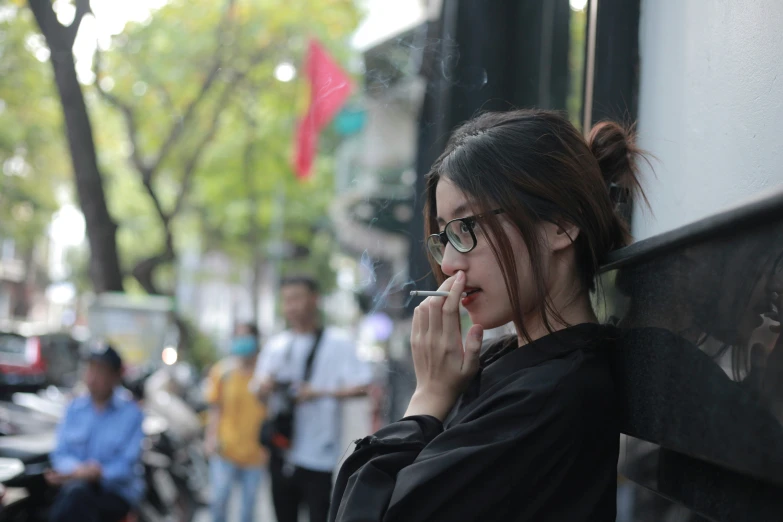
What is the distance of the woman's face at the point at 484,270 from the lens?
1653mm

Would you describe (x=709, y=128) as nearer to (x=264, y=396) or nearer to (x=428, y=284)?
(x=428, y=284)

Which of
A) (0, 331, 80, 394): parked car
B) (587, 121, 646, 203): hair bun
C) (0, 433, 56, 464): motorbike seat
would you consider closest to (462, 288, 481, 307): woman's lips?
(587, 121, 646, 203): hair bun

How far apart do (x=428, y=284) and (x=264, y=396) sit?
10.8 feet

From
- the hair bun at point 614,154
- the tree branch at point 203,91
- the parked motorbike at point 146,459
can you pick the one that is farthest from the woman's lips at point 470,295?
the tree branch at point 203,91

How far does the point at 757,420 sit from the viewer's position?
1.03 meters

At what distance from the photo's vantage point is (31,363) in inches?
569

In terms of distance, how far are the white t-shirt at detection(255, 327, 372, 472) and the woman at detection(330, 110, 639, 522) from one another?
12.1ft

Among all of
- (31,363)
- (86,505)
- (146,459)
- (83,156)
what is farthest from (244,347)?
(31,363)

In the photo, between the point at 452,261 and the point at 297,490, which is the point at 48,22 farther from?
the point at 452,261

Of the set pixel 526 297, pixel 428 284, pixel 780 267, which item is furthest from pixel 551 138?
pixel 428 284

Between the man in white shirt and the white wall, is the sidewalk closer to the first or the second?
the man in white shirt

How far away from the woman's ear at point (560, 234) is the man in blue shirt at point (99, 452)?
4335mm

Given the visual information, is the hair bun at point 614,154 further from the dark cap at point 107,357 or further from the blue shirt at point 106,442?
the dark cap at point 107,357

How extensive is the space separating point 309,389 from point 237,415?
1.40 m
